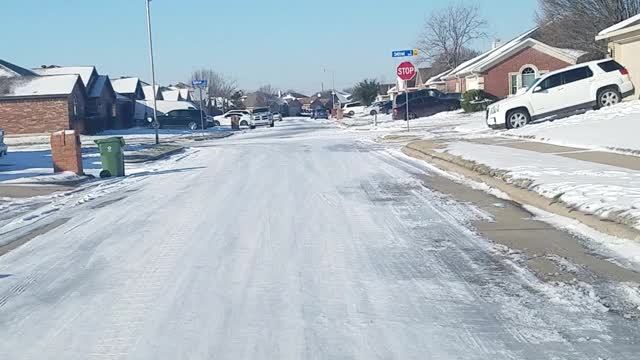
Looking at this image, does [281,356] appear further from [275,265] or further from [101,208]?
[101,208]

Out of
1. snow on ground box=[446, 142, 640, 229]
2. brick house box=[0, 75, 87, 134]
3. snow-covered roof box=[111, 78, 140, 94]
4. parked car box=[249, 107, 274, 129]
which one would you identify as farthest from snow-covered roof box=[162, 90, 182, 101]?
snow on ground box=[446, 142, 640, 229]

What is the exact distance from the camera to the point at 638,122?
73.9ft

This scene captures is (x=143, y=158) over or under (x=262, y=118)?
under

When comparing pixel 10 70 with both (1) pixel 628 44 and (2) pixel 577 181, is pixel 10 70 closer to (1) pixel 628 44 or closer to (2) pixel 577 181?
(1) pixel 628 44

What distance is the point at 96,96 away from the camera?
63562 millimetres

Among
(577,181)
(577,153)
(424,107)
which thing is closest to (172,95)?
(424,107)

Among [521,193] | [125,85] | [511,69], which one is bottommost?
[521,193]

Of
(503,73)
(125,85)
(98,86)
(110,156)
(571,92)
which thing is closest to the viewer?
(110,156)

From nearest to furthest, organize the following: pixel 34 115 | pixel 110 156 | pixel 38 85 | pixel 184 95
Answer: pixel 110 156, pixel 34 115, pixel 38 85, pixel 184 95

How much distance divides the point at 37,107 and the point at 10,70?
597 cm

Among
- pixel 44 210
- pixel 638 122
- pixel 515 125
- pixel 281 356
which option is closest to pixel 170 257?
pixel 281 356

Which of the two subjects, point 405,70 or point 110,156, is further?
point 405,70

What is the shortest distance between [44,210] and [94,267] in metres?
6.22

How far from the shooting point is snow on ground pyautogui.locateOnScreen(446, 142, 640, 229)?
10414 mm
